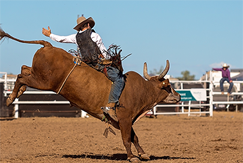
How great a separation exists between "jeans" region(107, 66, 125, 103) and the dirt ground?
1.03 m

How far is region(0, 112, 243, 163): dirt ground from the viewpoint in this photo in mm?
6035

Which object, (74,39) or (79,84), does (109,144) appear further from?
(74,39)

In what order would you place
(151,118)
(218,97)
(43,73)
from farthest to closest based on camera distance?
(218,97) → (151,118) → (43,73)

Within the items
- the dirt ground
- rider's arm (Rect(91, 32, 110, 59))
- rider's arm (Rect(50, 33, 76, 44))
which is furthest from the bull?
the dirt ground

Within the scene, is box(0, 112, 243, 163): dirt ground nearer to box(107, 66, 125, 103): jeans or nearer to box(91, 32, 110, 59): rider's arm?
box(107, 66, 125, 103): jeans

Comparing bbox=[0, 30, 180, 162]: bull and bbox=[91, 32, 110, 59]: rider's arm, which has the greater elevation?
bbox=[91, 32, 110, 59]: rider's arm

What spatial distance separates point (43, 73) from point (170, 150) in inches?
129

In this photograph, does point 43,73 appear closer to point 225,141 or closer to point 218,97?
point 225,141

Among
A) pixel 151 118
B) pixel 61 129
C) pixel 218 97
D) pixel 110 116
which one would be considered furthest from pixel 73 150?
pixel 218 97

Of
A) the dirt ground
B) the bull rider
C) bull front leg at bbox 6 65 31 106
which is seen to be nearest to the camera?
the bull rider

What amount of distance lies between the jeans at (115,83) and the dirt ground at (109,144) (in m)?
1.03

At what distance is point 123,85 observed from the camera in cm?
547

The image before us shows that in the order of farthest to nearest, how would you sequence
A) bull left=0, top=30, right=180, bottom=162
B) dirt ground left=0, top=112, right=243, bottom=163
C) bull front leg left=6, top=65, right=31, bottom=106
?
dirt ground left=0, top=112, right=243, bottom=163
bull front leg left=6, top=65, right=31, bottom=106
bull left=0, top=30, right=180, bottom=162

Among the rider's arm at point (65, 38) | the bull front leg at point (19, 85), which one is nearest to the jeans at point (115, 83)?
the rider's arm at point (65, 38)
